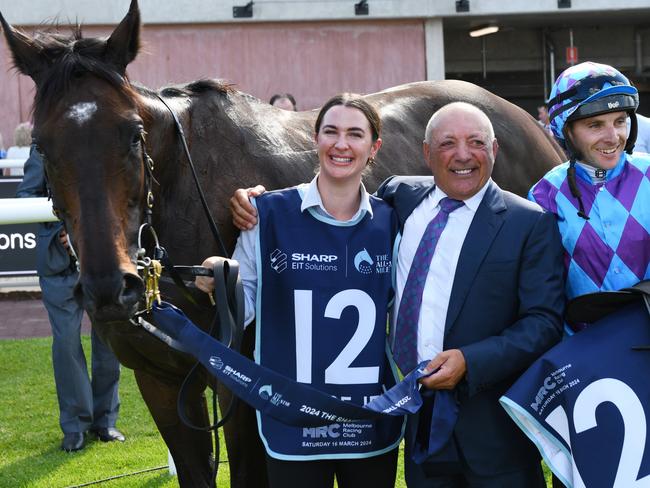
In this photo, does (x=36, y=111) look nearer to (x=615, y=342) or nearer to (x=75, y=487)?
(x=615, y=342)

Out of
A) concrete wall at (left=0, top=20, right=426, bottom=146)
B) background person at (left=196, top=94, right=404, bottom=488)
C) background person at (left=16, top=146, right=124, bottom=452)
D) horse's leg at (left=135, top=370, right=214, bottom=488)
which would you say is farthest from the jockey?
concrete wall at (left=0, top=20, right=426, bottom=146)

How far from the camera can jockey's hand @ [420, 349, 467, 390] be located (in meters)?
2.54

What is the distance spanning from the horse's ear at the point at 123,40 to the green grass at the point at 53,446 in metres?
2.56

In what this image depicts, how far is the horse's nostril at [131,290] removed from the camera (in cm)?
258

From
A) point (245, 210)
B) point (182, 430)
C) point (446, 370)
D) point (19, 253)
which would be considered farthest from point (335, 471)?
point (19, 253)

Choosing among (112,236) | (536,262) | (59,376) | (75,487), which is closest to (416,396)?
(536,262)

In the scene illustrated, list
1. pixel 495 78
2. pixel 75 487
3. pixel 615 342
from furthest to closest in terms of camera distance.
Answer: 1. pixel 495 78
2. pixel 75 487
3. pixel 615 342

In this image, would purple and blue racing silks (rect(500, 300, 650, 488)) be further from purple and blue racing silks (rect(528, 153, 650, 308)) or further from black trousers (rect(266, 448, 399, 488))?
black trousers (rect(266, 448, 399, 488))

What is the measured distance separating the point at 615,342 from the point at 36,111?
6.29 feet

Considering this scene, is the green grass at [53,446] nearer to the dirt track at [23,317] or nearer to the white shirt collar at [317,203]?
the dirt track at [23,317]

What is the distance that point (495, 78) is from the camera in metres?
20.5

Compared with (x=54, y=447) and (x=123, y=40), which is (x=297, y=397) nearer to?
(x=123, y=40)

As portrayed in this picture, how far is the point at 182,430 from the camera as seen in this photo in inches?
142

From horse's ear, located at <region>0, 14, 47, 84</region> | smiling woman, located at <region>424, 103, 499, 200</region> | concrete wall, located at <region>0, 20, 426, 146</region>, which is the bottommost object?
smiling woman, located at <region>424, 103, 499, 200</region>
